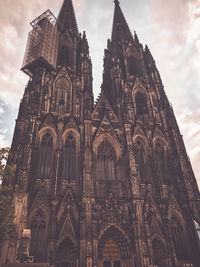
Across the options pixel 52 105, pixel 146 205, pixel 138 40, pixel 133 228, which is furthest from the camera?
pixel 138 40

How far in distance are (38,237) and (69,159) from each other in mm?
6630

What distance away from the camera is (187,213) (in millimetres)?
18828

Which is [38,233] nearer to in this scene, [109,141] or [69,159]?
[69,159]

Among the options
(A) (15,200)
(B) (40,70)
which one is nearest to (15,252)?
(A) (15,200)

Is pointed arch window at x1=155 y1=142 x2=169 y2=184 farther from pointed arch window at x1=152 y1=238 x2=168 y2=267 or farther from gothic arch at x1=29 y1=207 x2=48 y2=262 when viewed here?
gothic arch at x1=29 y1=207 x2=48 y2=262

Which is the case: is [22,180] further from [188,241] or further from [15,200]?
[188,241]

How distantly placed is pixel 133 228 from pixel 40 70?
1843cm

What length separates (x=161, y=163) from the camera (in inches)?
863

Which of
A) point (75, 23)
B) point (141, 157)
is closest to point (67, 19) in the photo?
point (75, 23)

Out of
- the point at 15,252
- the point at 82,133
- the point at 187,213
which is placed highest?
the point at 82,133

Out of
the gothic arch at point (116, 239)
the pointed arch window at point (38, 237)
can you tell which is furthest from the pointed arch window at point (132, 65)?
the pointed arch window at point (38, 237)

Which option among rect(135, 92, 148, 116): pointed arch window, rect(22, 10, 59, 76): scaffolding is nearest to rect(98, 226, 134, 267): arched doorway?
rect(135, 92, 148, 116): pointed arch window

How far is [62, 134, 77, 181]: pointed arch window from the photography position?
19.0m

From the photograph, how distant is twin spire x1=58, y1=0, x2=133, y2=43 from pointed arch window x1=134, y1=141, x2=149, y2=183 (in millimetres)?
17956
